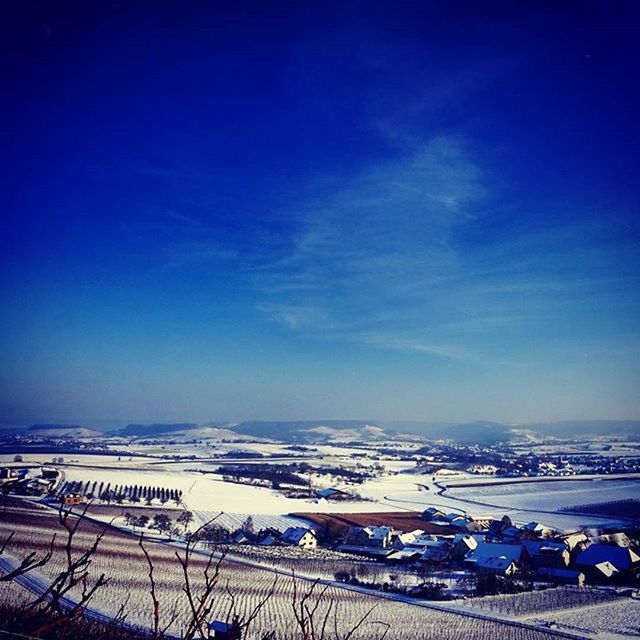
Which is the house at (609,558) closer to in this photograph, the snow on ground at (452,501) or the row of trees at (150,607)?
the snow on ground at (452,501)

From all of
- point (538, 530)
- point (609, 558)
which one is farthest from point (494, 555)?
point (538, 530)


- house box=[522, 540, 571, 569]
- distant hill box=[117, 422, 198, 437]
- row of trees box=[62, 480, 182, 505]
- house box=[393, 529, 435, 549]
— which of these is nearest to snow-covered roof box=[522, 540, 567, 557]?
house box=[522, 540, 571, 569]

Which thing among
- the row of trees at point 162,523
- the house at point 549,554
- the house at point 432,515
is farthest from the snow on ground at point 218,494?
the house at point 549,554

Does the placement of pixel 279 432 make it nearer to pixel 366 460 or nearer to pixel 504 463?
pixel 366 460

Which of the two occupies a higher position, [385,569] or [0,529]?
[0,529]

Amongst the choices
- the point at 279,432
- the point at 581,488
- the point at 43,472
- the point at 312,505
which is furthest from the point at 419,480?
the point at 279,432

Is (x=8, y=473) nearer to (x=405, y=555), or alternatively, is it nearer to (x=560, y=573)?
(x=405, y=555)

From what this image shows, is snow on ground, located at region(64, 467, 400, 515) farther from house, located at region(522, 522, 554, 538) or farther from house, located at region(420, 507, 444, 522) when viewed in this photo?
house, located at region(522, 522, 554, 538)
